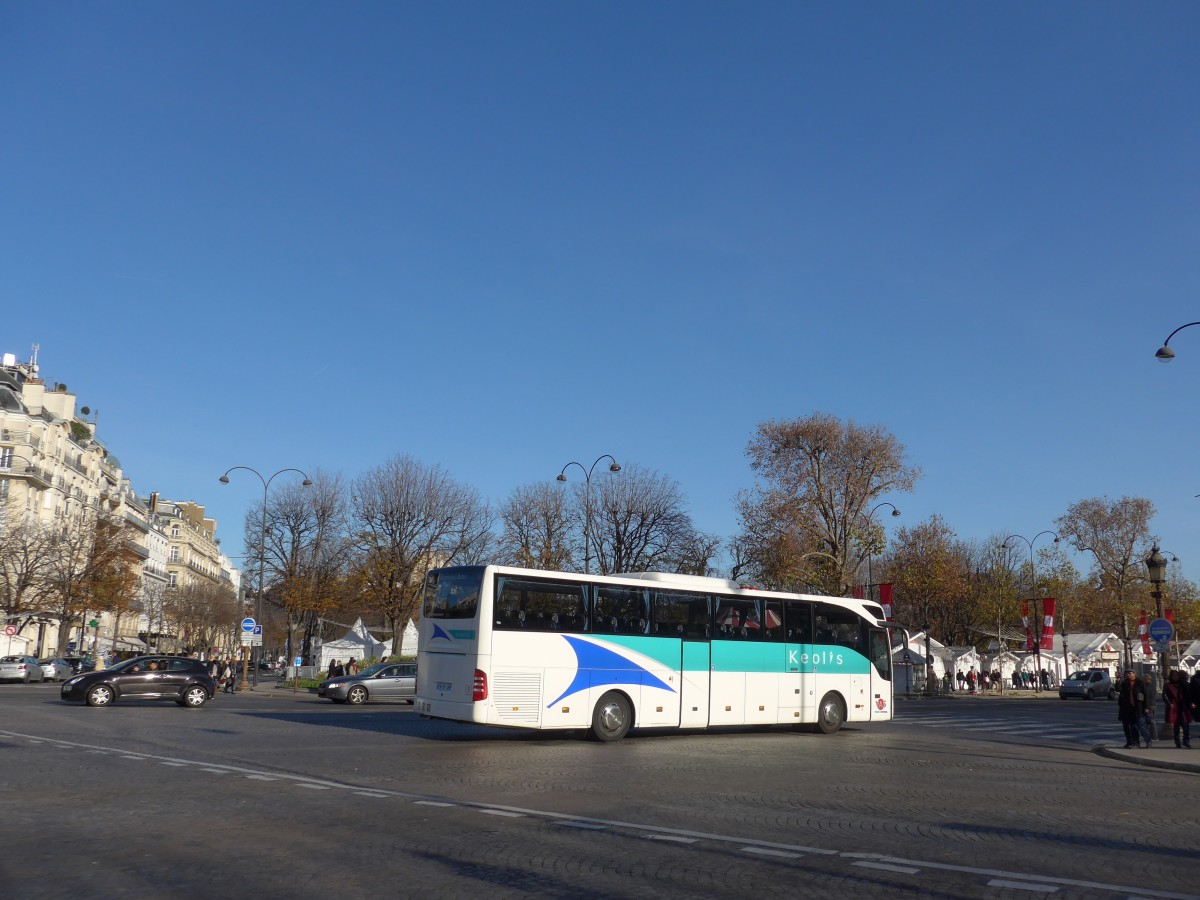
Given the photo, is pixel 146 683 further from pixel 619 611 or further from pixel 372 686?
pixel 619 611

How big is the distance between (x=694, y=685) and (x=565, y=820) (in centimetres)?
1235

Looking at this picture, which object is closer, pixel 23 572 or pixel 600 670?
pixel 600 670

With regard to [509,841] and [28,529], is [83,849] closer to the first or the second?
[509,841]

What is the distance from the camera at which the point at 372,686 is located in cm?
3678

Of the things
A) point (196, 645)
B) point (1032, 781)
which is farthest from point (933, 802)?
point (196, 645)

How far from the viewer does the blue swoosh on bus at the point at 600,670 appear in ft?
67.3

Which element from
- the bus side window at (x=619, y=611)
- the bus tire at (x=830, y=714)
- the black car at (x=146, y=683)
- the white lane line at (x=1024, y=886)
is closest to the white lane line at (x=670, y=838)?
the white lane line at (x=1024, y=886)

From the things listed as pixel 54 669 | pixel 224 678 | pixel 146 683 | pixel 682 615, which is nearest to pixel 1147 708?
pixel 682 615

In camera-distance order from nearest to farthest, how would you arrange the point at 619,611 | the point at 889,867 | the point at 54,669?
1. the point at 889,867
2. the point at 619,611
3. the point at 54,669

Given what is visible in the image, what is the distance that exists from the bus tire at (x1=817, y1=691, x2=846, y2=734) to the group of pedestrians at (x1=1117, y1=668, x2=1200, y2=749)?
6.14 m

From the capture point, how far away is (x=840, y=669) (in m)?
25.0

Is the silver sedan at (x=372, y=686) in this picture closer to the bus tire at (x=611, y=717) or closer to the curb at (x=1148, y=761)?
the bus tire at (x=611, y=717)

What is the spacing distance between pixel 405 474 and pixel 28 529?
104ft

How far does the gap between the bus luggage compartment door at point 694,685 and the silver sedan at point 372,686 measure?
16916mm
